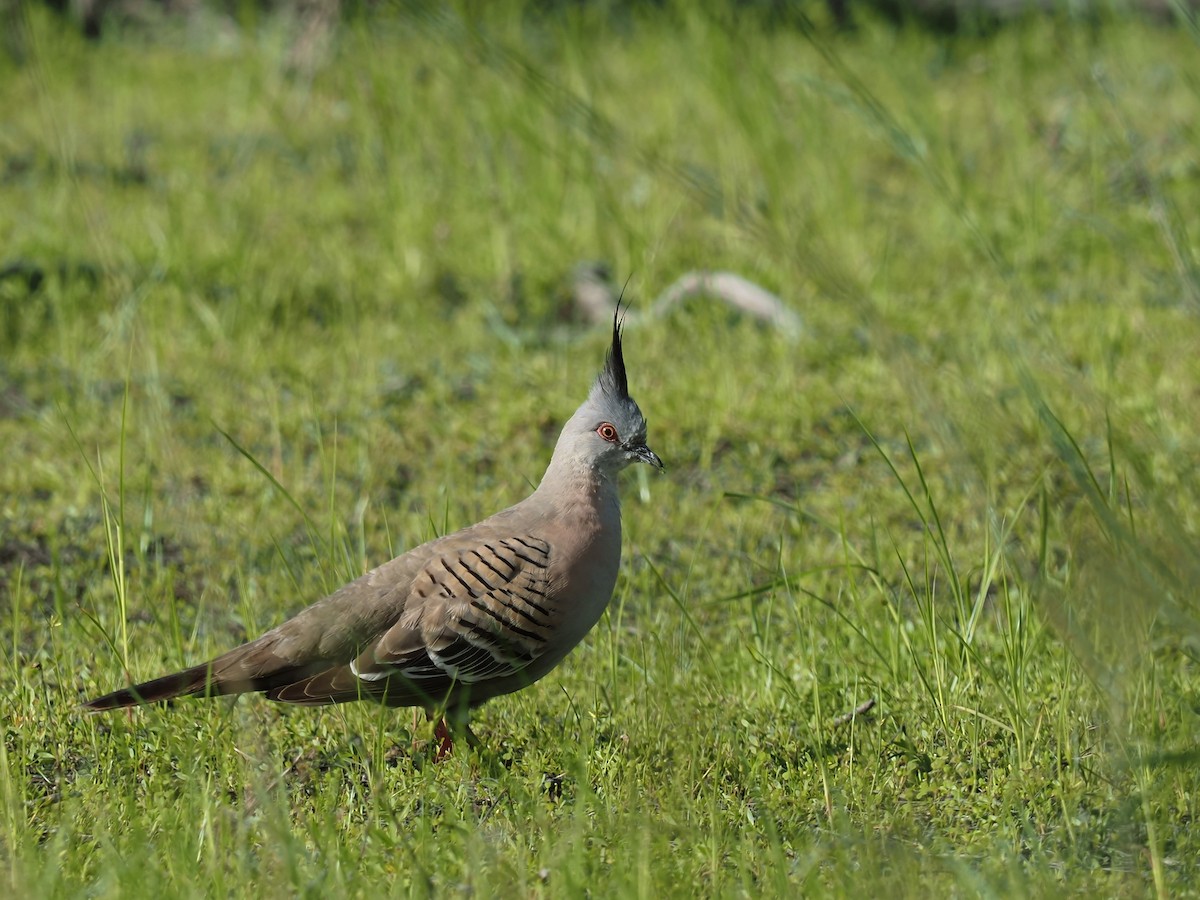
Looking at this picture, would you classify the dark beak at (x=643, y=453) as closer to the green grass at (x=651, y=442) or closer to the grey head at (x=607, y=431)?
the grey head at (x=607, y=431)

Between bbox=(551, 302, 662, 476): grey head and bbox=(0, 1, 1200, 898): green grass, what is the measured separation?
381mm

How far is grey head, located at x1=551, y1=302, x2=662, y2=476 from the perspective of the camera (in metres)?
3.78

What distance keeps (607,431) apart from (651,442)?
1825 mm

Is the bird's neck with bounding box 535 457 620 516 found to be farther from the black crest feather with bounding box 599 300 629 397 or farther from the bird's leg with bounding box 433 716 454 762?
the bird's leg with bounding box 433 716 454 762

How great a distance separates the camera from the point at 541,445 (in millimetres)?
5578

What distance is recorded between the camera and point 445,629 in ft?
11.4

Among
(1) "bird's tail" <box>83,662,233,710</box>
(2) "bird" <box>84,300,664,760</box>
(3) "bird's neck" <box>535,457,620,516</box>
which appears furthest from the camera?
(3) "bird's neck" <box>535,457,620,516</box>

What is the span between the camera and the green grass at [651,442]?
280 centimetres

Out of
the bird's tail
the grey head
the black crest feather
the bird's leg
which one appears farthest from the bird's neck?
the bird's tail

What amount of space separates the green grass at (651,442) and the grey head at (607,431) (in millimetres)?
381

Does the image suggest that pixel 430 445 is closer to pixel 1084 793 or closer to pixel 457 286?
pixel 457 286

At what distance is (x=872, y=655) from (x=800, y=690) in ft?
0.98

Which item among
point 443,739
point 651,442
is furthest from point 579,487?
point 651,442

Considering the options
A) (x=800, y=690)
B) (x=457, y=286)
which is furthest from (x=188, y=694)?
(x=457, y=286)
